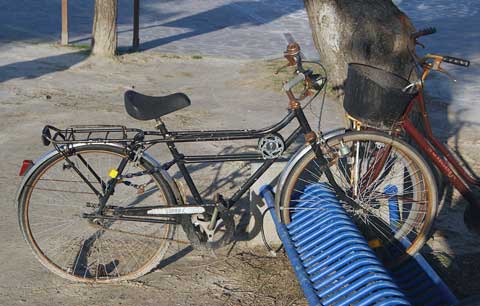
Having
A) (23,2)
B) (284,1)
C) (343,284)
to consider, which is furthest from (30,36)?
(343,284)

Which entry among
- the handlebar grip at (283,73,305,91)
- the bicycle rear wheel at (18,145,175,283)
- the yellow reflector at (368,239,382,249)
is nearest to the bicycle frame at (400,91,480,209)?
the yellow reflector at (368,239,382,249)

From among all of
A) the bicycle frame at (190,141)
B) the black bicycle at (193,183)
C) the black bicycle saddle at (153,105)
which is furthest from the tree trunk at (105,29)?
the black bicycle saddle at (153,105)

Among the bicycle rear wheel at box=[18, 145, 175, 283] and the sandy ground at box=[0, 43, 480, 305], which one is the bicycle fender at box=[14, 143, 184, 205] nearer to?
the bicycle rear wheel at box=[18, 145, 175, 283]

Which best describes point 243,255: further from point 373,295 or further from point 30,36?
point 30,36

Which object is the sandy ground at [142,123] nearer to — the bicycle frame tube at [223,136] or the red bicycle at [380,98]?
the bicycle frame tube at [223,136]

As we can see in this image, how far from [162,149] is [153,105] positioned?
→ 6.03 ft

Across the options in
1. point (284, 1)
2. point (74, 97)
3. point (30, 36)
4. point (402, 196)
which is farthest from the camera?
point (284, 1)

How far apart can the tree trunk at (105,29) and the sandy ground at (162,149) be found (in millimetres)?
266

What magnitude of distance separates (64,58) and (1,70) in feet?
4.12

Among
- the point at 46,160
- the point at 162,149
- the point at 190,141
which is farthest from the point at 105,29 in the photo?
the point at 190,141

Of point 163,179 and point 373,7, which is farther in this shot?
point 373,7

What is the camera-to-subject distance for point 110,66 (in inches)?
408

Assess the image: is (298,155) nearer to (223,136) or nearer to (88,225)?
(223,136)

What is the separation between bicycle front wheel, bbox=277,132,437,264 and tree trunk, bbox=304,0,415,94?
3.91 feet
